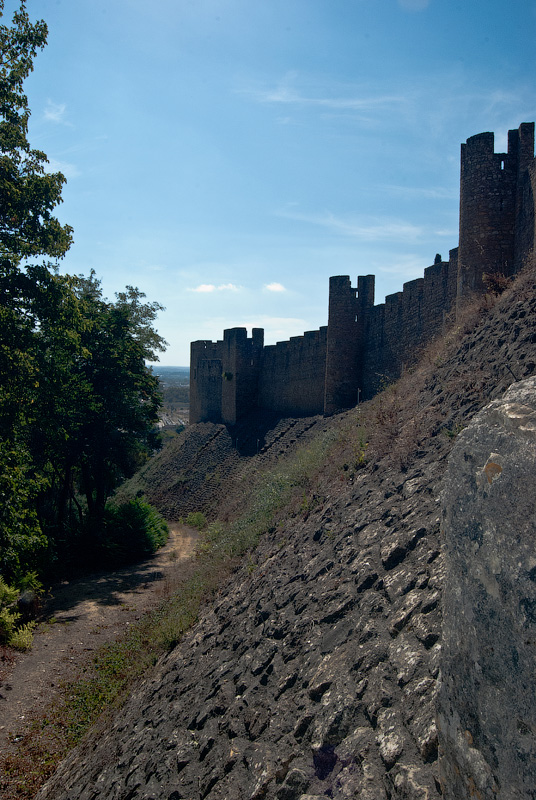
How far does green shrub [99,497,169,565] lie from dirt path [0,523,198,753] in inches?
21.3

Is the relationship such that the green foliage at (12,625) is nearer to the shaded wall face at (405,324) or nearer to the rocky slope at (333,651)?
the rocky slope at (333,651)

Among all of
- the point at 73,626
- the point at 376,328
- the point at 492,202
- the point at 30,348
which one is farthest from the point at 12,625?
the point at 376,328

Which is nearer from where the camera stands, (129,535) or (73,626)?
(73,626)

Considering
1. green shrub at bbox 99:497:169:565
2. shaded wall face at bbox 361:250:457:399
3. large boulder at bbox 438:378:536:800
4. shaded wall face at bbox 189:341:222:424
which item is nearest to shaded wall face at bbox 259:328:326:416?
shaded wall face at bbox 361:250:457:399

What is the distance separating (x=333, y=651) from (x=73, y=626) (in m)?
9.37

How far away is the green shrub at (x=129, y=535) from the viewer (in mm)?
17672

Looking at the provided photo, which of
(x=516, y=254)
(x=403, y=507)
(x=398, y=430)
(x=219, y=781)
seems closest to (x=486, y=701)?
(x=219, y=781)

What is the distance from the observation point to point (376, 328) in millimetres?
18656

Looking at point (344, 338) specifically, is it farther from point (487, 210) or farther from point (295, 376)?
point (487, 210)

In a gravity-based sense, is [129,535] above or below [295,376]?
below

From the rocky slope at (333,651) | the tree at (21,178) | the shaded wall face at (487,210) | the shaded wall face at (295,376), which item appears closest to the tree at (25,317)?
the tree at (21,178)

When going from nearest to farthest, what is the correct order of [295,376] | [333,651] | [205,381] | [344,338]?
[333,651], [344,338], [295,376], [205,381]

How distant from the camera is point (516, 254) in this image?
35.8 feet

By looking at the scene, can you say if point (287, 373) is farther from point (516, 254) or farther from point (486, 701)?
point (486, 701)
